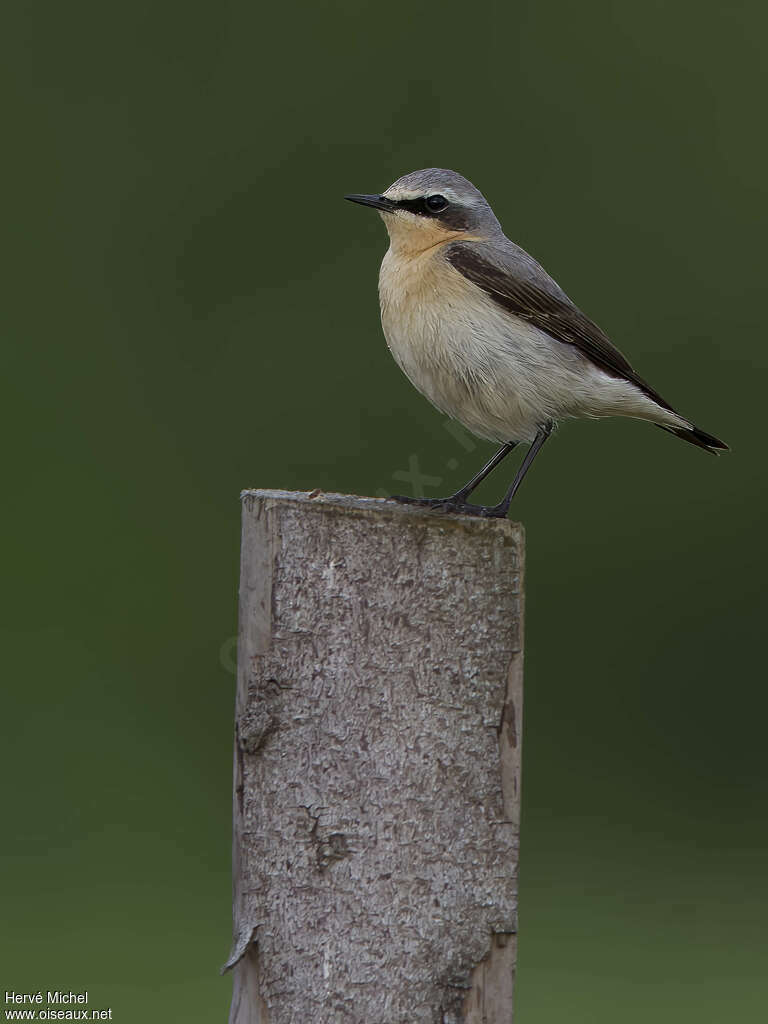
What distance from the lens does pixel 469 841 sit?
2811 millimetres

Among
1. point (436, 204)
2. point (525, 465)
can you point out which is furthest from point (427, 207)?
point (525, 465)

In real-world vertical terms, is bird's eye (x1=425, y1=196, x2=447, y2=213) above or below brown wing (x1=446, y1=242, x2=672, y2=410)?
above

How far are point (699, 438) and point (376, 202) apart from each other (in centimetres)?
148

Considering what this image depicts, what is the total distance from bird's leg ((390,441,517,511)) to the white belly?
4.9 inches

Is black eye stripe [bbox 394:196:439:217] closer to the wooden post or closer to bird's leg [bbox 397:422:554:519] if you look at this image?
bird's leg [bbox 397:422:554:519]

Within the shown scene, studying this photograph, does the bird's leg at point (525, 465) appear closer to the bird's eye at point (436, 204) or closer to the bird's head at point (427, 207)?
the bird's head at point (427, 207)

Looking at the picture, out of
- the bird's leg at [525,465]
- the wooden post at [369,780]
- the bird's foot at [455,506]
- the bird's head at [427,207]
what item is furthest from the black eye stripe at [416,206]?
the wooden post at [369,780]

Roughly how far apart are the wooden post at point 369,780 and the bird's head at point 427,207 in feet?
6.05

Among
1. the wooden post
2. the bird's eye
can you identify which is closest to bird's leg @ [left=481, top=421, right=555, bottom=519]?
the bird's eye

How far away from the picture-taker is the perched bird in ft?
13.5

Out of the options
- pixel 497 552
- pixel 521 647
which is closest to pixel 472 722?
pixel 521 647

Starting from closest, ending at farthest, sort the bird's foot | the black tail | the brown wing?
the bird's foot → the brown wing → the black tail

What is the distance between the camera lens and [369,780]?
2756 millimetres

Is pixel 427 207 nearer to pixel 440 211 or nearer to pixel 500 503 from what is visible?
pixel 440 211
